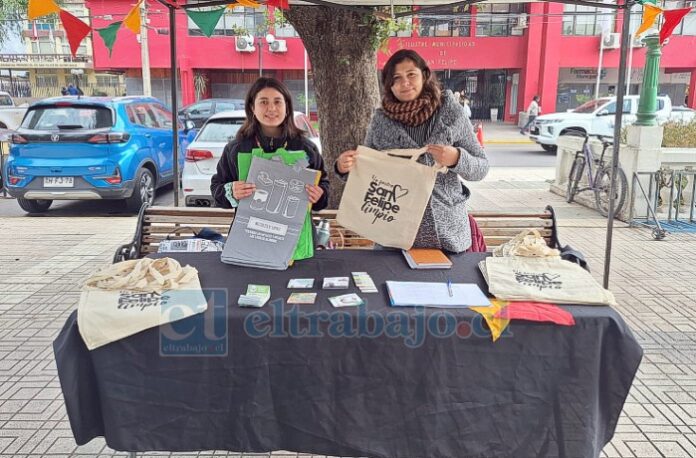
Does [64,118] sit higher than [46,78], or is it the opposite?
[46,78]

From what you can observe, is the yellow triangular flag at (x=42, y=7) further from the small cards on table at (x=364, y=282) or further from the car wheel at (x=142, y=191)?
the car wheel at (x=142, y=191)

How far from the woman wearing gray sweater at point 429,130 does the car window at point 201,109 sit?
15.4 metres

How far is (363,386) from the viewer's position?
212cm

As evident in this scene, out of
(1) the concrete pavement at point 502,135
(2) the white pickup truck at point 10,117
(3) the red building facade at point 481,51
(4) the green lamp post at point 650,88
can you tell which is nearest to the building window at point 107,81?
(3) the red building facade at point 481,51

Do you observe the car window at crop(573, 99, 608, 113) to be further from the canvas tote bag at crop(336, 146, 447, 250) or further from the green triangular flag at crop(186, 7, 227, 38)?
the canvas tote bag at crop(336, 146, 447, 250)

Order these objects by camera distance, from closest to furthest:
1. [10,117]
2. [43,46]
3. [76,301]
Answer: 1. [76,301]
2. [10,117]
3. [43,46]

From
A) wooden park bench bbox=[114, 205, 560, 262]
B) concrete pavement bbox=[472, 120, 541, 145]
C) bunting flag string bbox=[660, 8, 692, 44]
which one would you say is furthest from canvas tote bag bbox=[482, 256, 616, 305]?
concrete pavement bbox=[472, 120, 541, 145]

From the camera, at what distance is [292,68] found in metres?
26.4

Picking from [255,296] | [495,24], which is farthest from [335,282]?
[495,24]

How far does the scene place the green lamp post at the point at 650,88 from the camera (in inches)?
287

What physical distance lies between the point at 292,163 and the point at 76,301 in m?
2.99

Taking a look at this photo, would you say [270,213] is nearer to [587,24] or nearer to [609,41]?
[609,41]

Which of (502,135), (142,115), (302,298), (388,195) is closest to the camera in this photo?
(302,298)

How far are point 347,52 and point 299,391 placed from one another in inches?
131
